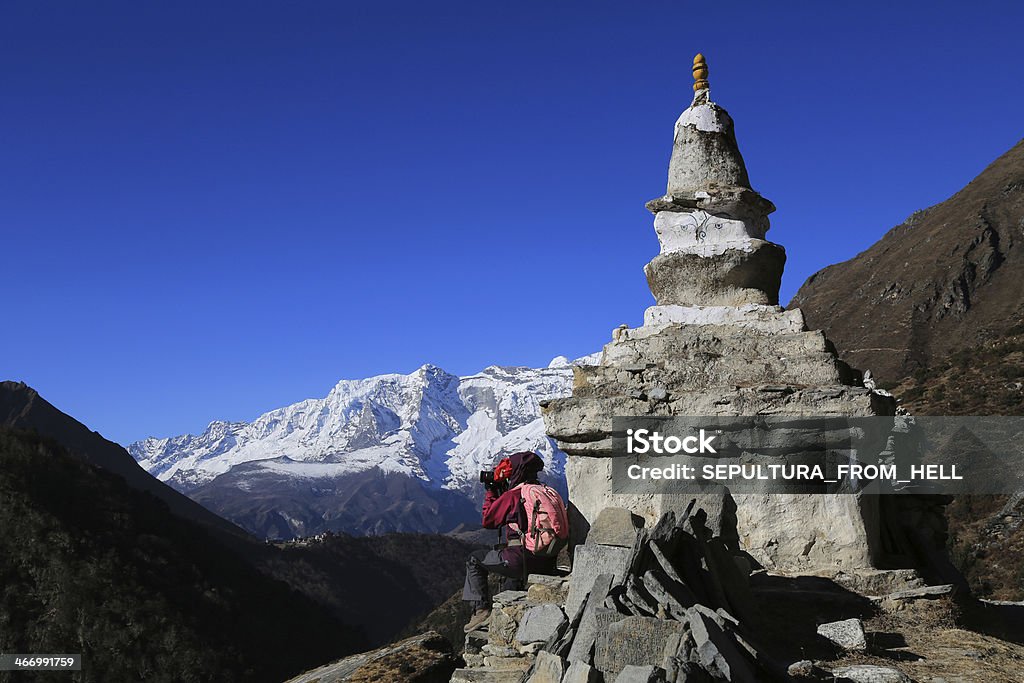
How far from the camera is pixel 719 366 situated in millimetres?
8086

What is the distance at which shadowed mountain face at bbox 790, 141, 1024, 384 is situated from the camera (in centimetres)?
6556

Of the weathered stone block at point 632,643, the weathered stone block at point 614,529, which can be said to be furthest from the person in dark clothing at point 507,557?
the weathered stone block at point 632,643

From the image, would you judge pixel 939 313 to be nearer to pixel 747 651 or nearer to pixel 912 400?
pixel 912 400

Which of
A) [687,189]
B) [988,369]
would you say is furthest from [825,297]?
[687,189]

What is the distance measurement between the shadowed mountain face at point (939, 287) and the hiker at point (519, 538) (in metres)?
55.7

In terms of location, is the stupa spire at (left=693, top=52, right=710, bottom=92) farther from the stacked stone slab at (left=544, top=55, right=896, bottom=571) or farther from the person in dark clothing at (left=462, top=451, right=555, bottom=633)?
the person in dark clothing at (left=462, top=451, right=555, bottom=633)

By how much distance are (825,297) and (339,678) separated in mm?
86754

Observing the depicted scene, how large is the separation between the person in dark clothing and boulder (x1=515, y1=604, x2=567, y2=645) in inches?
50.2

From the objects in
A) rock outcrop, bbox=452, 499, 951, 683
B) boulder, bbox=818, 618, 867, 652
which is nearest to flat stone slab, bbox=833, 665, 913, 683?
rock outcrop, bbox=452, 499, 951, 683

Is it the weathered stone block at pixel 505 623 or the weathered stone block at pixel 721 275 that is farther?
the weathered stone block at pixel 721 275

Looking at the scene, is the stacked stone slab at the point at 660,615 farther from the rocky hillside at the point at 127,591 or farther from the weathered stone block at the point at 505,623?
the rocky hillside at the point at 127,591

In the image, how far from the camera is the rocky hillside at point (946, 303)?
3772 centimetres

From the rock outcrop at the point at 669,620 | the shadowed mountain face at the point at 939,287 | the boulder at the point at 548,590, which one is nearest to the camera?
A: the rock outcrop at the point at 669,620

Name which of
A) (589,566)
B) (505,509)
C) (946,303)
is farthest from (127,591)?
(946,303)
